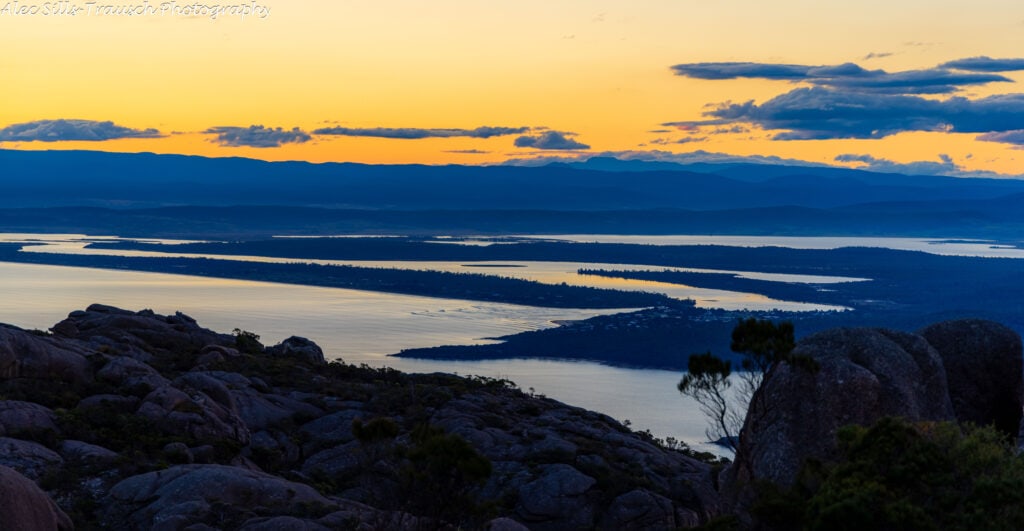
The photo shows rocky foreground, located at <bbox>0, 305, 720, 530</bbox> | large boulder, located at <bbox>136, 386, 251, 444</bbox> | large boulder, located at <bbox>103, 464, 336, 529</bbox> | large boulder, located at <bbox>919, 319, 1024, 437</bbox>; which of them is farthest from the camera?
Result: large boulder, located at <bbox>136, 386, 251, 444</bbox>

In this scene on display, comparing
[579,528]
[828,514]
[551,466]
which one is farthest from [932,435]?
[551,466]

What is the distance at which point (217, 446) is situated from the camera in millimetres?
42500

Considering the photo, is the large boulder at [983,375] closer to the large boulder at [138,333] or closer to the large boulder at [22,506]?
the large boulder at [22,506]

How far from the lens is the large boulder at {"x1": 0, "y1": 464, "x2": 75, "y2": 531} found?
27.4 meters

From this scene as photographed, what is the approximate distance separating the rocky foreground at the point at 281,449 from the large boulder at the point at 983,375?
9.67m

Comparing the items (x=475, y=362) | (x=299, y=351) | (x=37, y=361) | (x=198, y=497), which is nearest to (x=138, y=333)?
(x=299, y=351)

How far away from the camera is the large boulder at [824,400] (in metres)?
35.5

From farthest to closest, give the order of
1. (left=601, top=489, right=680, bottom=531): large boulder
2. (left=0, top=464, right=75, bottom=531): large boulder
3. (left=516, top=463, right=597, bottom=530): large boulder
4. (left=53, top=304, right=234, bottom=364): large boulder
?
1. (left=53, top=304, right=234, bottom=364): large boulder
2. (left=601, top=489, right=680, bottom=531): large boulder
3. (left=516, top=463, right=597, bottom=530): large boulder
4. (left=0, top=464, right=75, bottom=531): large boulder

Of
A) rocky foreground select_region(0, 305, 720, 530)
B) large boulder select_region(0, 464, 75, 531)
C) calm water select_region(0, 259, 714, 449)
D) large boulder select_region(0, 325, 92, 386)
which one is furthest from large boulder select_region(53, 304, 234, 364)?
calm water select_region(0, 259, 714, 449)

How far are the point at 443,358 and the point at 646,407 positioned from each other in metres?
34.6

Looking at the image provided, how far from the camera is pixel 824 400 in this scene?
35.8 m

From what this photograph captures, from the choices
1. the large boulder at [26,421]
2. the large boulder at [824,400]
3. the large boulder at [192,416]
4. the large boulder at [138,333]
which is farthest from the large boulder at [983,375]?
the large boulder at [138,333]

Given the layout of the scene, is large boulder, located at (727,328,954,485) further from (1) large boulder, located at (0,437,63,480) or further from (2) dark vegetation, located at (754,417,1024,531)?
(1) large boulder, located at (0,437,63,480)

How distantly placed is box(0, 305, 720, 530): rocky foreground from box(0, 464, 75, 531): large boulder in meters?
0.05
